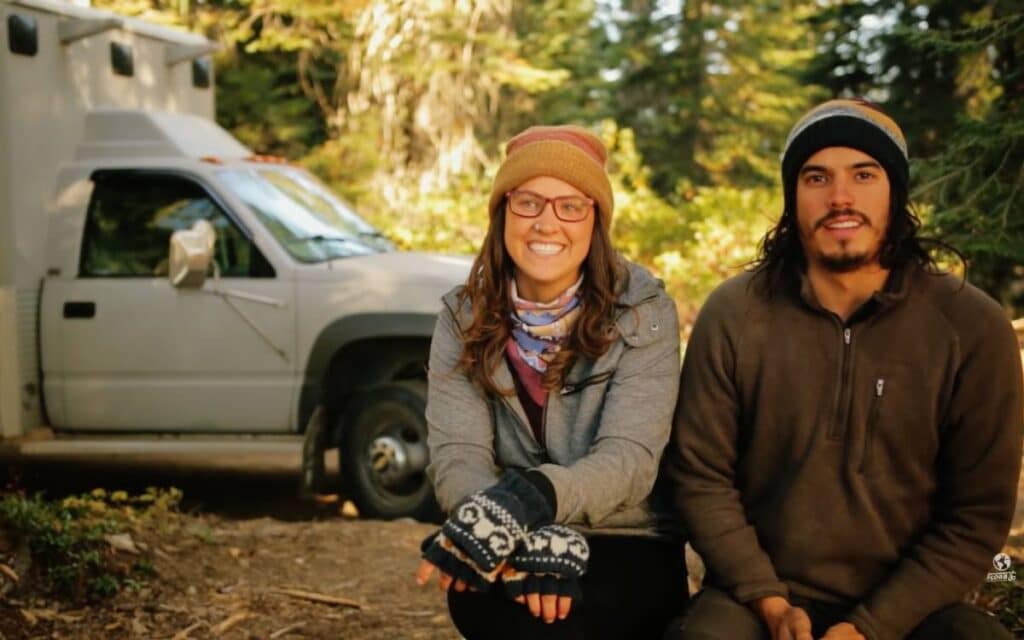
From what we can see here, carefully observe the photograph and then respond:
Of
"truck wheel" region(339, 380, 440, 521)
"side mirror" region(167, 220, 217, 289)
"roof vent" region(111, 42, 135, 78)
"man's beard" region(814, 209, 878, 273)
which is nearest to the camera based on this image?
"man's beard" region(814, 209, 878, 273)

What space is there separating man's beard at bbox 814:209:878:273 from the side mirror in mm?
4360

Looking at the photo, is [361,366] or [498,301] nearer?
[498,301]

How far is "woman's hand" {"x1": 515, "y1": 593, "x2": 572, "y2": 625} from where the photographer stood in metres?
2.95

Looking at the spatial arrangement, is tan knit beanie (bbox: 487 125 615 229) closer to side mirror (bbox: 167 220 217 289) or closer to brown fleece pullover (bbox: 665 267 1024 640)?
brown fleece pullover (bbox: 665 267 1024 640)

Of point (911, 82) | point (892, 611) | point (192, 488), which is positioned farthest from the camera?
point (911, 82)

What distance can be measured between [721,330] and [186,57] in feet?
21.7

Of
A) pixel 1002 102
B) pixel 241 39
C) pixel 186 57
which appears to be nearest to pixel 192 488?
pixel 186 57

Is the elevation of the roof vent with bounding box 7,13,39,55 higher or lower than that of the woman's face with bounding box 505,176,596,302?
higher

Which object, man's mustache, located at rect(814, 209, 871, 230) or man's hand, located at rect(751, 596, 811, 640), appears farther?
man's mustache, located at rect(814, 209, 871, 230)

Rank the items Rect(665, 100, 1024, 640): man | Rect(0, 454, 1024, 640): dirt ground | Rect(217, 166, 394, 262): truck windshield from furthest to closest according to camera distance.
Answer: Rect(217, 166, 394, 262): truck windshield, Rect(0, 454, 1024, 640): dirt ground, Rect(665, 100, 1024, 640): man

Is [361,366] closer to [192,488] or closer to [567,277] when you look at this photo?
[192,488]

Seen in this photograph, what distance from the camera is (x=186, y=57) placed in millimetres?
8922

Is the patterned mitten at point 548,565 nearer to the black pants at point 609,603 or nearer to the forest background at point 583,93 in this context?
the black pants at point 609,603

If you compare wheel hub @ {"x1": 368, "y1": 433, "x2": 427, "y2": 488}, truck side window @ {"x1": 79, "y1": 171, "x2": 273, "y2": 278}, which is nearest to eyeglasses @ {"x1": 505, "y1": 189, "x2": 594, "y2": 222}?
wheel hub @ {"x1": 368, "y1": 433, "x2": 427, "y2": 488}
